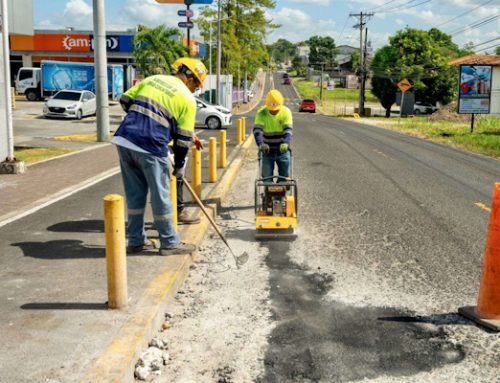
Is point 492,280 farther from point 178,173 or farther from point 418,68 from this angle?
point 418,68

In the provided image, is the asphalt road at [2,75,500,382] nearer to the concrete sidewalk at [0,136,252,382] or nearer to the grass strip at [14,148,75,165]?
the concrete sidewalk at [0,136,252,382]

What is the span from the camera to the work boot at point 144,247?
20.0 feet

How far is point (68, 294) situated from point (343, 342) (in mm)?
2312

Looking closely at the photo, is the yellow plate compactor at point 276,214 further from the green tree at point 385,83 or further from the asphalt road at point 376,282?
the green tree at point 385,83

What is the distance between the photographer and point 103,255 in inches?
241

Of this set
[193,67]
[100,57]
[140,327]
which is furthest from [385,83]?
[140,327]

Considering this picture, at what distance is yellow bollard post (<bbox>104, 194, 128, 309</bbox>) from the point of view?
14.3ft

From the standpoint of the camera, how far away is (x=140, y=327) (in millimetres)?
4230

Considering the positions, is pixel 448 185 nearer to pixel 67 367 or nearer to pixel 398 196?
pixel 398 196

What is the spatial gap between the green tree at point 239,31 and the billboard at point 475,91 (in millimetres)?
30172

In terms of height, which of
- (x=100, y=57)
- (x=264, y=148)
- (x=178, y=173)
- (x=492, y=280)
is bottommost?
(x=492, y=280)

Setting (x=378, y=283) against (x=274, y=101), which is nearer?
(x=378, y=283)

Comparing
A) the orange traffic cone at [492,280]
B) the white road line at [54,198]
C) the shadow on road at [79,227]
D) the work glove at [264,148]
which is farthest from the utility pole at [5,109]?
the orange traffic cone at [492,280]

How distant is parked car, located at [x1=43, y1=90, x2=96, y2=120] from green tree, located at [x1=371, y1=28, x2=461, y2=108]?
→ 39362 mm
